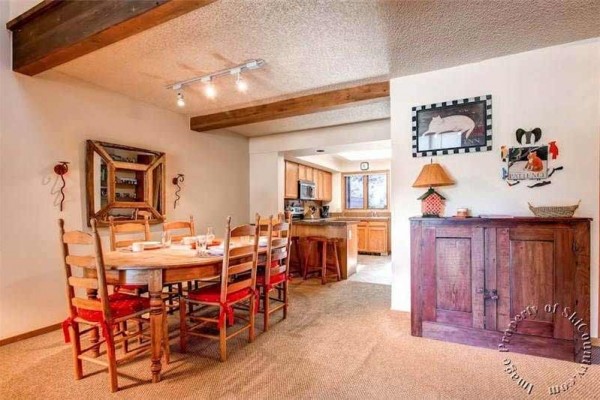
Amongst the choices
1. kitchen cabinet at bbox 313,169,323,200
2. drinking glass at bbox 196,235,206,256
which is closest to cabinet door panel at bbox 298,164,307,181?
kitchen cabinet at bbox 313,169,323,200

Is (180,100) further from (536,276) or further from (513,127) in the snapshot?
(536,276)

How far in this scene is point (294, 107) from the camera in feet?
12.6

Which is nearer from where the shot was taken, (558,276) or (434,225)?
(558,276)

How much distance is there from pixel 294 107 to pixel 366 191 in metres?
4.60

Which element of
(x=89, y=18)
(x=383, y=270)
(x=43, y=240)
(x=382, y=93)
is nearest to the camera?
(x=89, y=18)

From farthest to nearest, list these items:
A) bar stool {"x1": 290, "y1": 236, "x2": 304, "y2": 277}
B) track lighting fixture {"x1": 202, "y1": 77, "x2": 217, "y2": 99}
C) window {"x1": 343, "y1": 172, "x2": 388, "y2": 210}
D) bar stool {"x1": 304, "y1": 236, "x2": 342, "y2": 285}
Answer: window {"x1": 343, "y1": 172, "x2": 388, "y2": 210} < bar stool {"x1": 290, "y1": 236, "x2": 304, "y2": 277} < bar stool {"x1": 304, "y1": 236, "x2": 342, "y2": 285} < track lighting fixture {"x1": 202, "y1": 77, "x2": 217, "y2": 99}

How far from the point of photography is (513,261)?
244cm

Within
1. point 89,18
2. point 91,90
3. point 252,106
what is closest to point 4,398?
point 89,18

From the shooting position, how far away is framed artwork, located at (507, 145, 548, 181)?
263cm

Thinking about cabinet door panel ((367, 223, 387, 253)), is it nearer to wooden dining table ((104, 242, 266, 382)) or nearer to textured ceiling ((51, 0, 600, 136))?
textured ceiling ((51, 0, 600, 136))

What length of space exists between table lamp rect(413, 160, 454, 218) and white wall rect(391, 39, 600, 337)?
12cm

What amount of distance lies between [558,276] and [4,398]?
3734 mm

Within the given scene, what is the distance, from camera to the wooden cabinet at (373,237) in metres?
7.30

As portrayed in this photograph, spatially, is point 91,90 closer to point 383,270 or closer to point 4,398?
point 4,398
